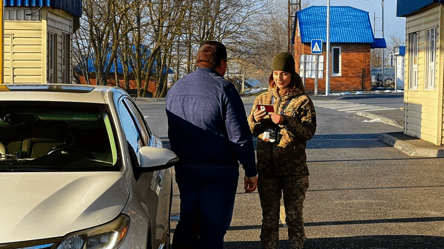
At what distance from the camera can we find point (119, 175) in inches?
166

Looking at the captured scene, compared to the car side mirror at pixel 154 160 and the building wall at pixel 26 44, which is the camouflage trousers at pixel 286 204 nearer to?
the car side mirror at pixel 154 160

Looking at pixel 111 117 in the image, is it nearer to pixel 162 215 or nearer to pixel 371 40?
pixel 162 215

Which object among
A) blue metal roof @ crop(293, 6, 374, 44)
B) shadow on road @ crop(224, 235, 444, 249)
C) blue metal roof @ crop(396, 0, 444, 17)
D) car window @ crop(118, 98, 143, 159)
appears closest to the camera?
car window @ crop(118, 98, 143, 159)

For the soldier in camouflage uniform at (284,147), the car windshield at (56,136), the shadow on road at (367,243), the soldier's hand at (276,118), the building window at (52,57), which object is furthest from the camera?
the building window at (52,57)

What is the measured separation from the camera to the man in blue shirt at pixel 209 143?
500cm

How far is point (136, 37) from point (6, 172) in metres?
49.2

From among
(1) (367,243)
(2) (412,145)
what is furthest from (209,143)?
(2) (412,145)

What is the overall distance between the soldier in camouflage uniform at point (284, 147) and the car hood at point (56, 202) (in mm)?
2004

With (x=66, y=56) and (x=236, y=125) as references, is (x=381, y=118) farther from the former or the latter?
(x=236, y=125)

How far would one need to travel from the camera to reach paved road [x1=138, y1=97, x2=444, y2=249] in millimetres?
7121

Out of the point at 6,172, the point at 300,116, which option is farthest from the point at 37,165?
the point at 300,116

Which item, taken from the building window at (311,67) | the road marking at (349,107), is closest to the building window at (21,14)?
the road marking at (349,107)

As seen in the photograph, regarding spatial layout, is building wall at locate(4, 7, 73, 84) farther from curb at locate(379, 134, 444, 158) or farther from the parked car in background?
the parked car in background

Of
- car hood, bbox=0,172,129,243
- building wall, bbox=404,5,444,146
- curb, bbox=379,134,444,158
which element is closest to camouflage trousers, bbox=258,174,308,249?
car hood, bbox=0,172,129,243
